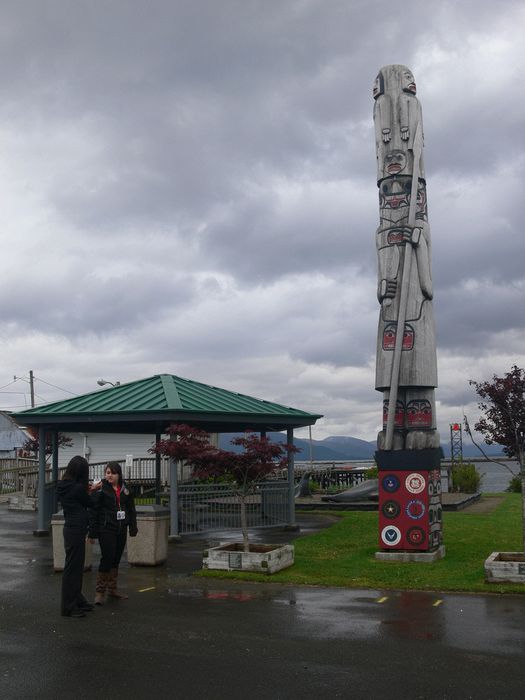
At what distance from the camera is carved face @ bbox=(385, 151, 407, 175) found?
13.7 m

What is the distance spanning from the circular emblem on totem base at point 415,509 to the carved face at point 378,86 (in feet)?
26.1

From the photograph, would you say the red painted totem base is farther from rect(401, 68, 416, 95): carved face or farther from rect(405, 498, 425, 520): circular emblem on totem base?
rect(401, 68, 416, 95): carved face

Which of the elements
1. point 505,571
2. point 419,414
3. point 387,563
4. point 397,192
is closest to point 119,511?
point 387,563

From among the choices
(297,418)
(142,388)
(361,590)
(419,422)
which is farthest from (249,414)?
(361,590)

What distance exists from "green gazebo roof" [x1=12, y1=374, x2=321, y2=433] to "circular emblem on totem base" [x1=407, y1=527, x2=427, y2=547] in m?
5.90

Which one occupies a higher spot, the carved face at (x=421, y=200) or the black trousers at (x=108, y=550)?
the carved face at (x=421, y=200)

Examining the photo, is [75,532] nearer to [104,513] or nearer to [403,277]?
[104,513]

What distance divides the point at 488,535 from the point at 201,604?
8.85m

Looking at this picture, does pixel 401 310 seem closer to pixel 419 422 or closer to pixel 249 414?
pixel 419 422

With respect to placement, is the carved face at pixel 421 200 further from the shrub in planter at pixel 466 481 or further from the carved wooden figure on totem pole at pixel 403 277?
the shrub in planter at pixel 466 481

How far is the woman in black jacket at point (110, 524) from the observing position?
9.58 m

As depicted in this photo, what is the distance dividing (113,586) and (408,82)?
10762mm

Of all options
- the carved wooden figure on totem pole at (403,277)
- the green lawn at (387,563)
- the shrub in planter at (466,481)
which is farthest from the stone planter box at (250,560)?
the shrub in planter at (466,481)

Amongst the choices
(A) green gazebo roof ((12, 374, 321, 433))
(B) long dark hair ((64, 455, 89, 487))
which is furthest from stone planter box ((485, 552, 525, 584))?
(A) green gazebo roof ((12, 374, 321, 433))
